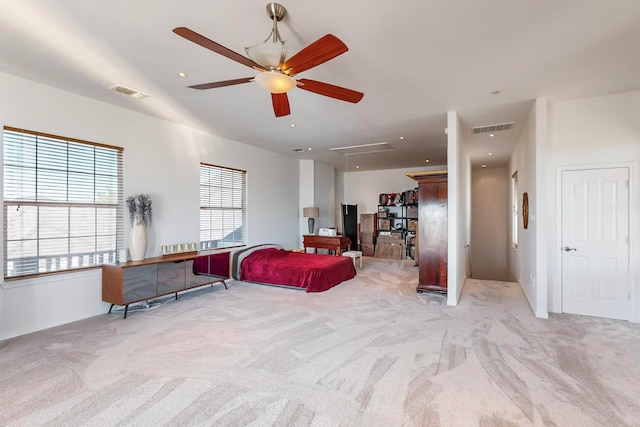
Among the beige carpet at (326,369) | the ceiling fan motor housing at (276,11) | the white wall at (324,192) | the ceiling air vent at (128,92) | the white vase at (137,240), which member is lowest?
the beige carpet at (326,369)

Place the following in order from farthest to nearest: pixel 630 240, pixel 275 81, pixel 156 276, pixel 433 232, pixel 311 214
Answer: pixel 311 214, pixel 433 232, pixel 156 276, pixel 630 240, pixel 275 81

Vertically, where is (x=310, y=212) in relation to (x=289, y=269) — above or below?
above

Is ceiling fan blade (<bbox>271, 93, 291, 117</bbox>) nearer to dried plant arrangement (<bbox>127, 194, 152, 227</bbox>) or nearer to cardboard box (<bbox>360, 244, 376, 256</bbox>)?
dried plant arrangement (<bbox>127, 194, 152, 227</bbox>)

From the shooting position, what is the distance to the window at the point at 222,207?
5.67 meters

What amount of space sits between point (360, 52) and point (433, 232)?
328 cm

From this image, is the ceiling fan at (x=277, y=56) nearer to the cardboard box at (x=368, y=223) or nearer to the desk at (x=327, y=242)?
the desk at (x=327, y=242)

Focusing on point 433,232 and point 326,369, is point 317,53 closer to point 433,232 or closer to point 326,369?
point 326,369

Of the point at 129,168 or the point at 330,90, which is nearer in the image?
the point at 330,90

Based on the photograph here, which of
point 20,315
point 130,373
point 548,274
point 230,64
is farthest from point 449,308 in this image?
point 20,315

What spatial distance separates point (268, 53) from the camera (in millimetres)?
2168

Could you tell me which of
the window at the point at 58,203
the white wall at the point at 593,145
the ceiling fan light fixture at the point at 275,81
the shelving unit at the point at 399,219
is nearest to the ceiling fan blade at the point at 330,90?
the ceiling fan light fixture at the point at 275,81

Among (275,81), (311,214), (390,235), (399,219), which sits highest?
(275,81)

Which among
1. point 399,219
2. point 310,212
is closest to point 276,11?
point 310,212

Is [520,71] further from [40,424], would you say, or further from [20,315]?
[20,315]
